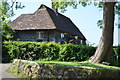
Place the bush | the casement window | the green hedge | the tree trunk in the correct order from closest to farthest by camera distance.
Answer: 1. the tree trunk
2. the green hedge
3. the bush
4. the casement window

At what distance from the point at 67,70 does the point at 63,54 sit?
5.64m

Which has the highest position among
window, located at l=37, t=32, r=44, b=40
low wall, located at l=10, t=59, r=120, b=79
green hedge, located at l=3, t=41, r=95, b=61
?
window, located at l=37, t=32, r=44, b=40

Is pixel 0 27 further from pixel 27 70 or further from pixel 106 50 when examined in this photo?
pixel 106 50

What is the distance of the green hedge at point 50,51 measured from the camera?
14.8m

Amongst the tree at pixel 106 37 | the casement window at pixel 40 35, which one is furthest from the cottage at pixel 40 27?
the tree at pixel 106 37

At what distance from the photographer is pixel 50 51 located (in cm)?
1515

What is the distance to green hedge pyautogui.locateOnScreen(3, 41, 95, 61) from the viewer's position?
48.6 feet

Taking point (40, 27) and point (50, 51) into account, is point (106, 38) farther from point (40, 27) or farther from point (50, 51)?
point (40, 27)

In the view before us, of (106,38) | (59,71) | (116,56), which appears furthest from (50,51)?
(59,71)

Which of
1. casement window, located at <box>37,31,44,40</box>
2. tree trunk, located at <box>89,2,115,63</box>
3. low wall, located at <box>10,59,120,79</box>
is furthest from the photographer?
casement window, located at <box>37,31,44,40</box>

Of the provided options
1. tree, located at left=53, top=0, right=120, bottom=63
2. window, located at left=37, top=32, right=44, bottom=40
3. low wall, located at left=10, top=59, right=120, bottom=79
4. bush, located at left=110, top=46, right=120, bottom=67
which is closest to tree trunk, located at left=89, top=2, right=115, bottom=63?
tree, located at left=53, top=0, right=120, bottom=63

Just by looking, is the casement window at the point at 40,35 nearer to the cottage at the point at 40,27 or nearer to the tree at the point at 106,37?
the cottage at the point at 40,27

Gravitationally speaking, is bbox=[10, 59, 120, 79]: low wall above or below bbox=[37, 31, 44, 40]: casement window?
below

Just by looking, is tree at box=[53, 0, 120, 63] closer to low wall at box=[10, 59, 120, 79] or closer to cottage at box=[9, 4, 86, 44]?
low wall at box=[10, 59, 120, 79]
